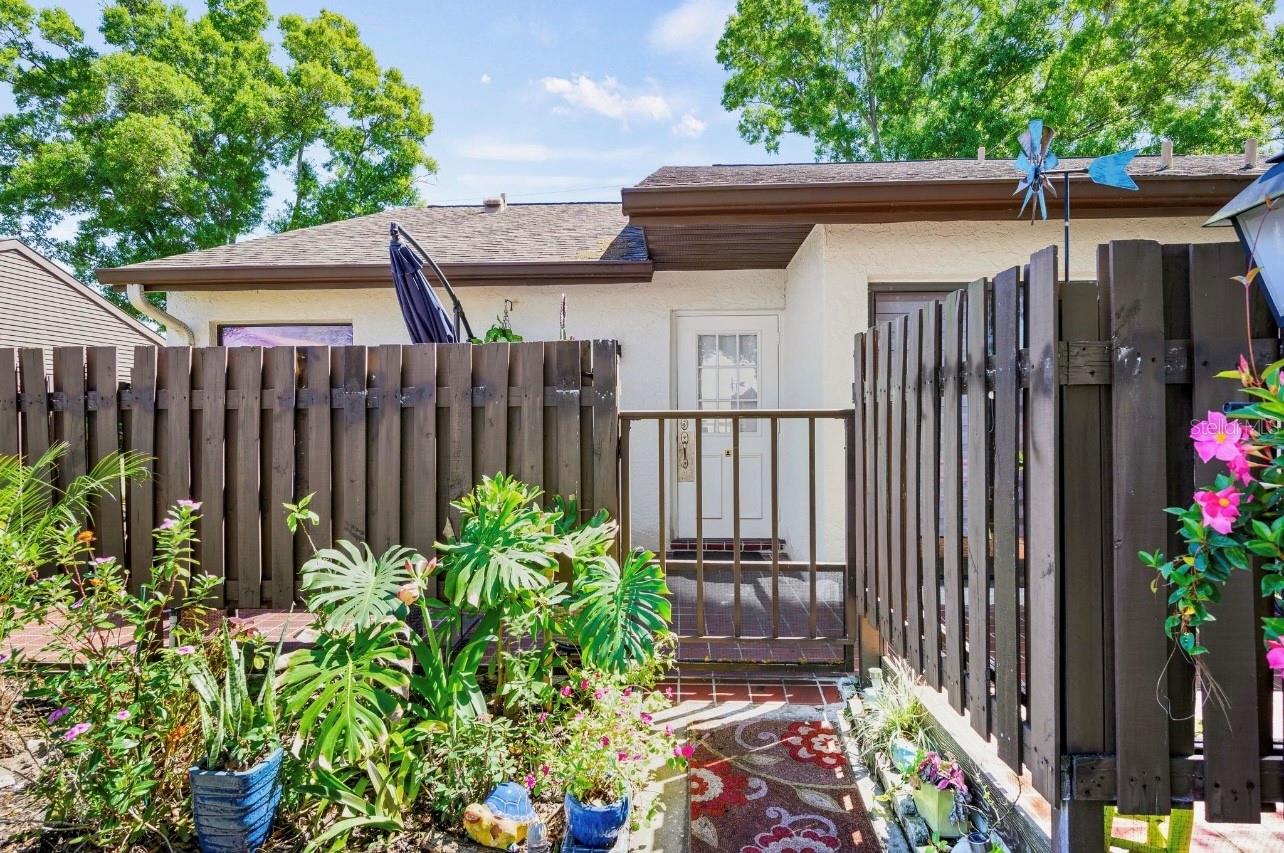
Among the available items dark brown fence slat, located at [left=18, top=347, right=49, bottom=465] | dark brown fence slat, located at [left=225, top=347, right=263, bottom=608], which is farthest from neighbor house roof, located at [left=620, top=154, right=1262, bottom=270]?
dark brown fence slat, located at [left=18, top=347, right=49, bottom=465]

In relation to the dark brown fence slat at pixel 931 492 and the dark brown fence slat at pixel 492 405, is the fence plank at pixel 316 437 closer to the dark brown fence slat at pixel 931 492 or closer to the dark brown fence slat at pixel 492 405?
the dark brown fence slat at pixel 492 405

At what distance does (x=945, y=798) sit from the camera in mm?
2008

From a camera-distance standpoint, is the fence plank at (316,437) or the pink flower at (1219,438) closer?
the pink flower at (1219,438)

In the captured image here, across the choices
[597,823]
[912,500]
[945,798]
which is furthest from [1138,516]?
[597,823]

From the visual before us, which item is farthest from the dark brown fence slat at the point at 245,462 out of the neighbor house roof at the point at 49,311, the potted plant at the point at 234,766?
the neighbor house roof at the point at 49,311

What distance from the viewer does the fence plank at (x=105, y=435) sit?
123 inches

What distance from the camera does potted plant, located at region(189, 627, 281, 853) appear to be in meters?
1.92

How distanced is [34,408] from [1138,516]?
14.6ft

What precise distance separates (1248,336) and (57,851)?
3525mm

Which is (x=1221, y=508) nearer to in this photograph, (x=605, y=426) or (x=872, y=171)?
(x=605, y=426)

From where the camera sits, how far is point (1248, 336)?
144cm

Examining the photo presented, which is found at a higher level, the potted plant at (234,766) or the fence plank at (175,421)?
the fence plank at (175,421)

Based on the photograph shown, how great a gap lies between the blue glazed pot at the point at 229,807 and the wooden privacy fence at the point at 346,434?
120cm

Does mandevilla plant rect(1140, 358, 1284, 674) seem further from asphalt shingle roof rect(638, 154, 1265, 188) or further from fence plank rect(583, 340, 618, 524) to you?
asphalt shingle roof rect(638, 154, 1265, 188)
